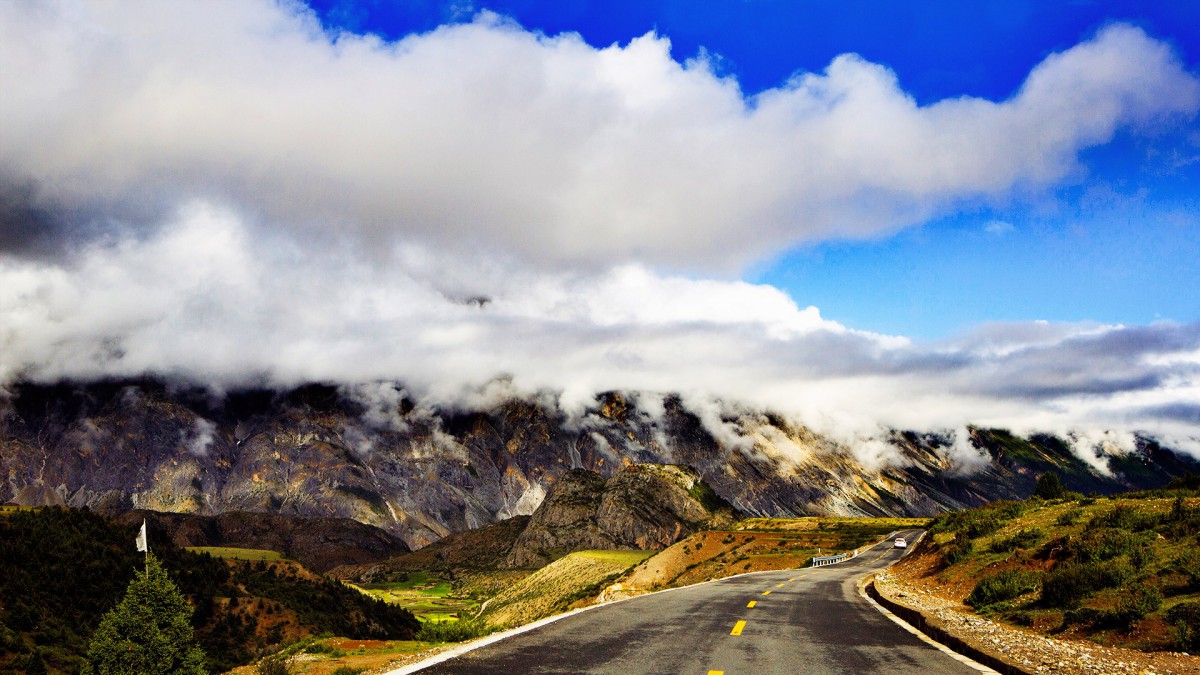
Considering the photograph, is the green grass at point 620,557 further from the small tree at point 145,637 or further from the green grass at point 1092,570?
the green grass at point 1092,570

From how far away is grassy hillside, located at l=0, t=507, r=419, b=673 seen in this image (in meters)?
85.3

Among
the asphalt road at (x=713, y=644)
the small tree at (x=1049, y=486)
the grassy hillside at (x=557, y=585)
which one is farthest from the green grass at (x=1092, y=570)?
the grassy hillside at (x=557, y=585)

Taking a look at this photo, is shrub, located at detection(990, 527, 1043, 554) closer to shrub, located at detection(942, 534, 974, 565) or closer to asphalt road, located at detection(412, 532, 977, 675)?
shrub, located at detection(942, 534, 974, 565)

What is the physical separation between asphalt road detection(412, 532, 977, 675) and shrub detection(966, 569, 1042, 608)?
12.5 ft

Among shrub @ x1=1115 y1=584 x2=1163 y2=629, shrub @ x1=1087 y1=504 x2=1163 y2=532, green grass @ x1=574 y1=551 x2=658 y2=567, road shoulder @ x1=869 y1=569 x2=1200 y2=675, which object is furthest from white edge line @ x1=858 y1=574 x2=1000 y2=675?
green grass @ x1=574 y1=551 x2=658 y2=567

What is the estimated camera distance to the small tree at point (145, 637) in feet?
174

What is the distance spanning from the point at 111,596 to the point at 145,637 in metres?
65.4

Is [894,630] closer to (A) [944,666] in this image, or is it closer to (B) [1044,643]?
(B) [1044,643]

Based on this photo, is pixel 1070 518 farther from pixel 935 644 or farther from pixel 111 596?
pixel 111 596

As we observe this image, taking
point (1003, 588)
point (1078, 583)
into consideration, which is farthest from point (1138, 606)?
point (1003, 588)

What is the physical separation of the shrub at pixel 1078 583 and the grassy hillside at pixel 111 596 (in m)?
71.1

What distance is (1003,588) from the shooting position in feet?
69.6

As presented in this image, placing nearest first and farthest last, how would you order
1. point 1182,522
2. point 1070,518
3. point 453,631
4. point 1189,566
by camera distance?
point 1189,566, point 453,631, point 1182,522, point 1070,518

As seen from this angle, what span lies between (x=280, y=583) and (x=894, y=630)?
470ft
